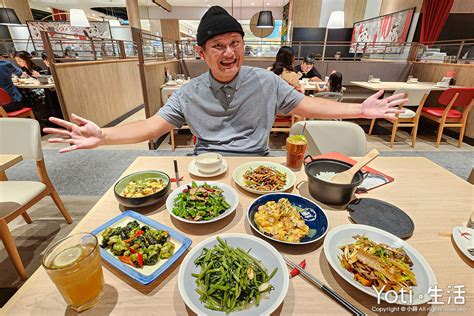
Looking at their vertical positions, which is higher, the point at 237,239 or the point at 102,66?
the point at 102,66

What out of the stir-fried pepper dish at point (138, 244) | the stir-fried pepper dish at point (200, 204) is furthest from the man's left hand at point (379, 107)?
the stir-fried pepper dish at point (138, 244)

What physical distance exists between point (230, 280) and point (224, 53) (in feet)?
4.00

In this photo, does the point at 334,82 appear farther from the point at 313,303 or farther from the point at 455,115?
the point at 313,303

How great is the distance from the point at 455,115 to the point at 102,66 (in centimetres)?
656

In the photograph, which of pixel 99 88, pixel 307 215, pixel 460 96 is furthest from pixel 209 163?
pixel 99 88

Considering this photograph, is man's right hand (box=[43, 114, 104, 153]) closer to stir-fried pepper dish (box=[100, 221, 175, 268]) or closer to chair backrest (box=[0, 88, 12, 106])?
stir-fried pepper dish (box=[100, 221, 175, 268])

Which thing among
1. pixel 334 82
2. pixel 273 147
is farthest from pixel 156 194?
pixel 334 82

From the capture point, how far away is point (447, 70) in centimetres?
470

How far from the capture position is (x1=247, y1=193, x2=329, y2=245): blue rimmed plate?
0.79 metres

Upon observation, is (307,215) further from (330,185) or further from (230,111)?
(230,111)

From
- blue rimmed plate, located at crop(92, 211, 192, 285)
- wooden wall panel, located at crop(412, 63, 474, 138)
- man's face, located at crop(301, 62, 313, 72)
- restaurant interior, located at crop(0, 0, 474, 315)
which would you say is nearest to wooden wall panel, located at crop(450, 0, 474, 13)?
wooden wall panel, located at crop(412, 63, 474, 138)

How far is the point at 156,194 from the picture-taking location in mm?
952

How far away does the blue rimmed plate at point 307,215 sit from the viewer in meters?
0.79

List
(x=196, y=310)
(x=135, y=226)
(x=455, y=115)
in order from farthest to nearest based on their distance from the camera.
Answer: (x=455, y=115) < (x=135, y=226) < (x=196, y=310)
